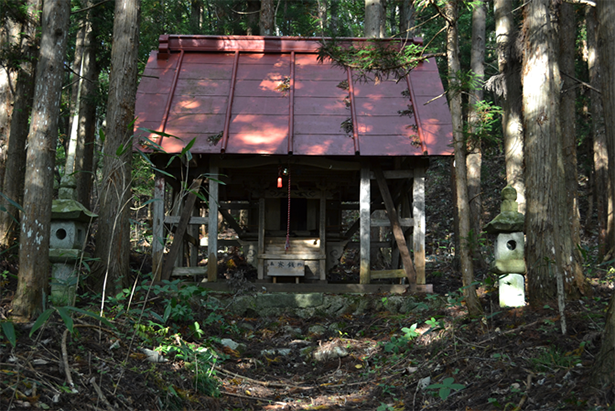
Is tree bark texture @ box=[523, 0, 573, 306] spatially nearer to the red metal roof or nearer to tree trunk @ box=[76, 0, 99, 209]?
the red metal roof

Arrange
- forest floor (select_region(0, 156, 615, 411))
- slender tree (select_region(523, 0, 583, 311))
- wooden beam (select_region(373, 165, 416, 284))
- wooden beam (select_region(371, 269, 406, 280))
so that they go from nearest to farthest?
forest floor (select_region(0, 156, 615, 411)) < slender tree (select_region(523, 0, 583, 311)) < wooden beam (select_region(373, 165, 416, 284)) < wooden beam (select_region(371, 269, 406, 280))

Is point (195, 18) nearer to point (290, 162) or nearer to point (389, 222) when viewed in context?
point (290, 162)

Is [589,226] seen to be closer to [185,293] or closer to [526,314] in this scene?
[526,314]

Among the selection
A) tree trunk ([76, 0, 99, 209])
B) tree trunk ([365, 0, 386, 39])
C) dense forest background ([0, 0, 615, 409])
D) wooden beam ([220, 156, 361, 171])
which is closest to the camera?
dense forest background ([0, 0, 615, 409])

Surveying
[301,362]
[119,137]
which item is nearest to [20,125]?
[119,137]

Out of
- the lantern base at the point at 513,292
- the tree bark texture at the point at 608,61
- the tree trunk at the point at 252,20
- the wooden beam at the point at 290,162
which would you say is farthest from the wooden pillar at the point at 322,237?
the tree trunk at the point at 252,20

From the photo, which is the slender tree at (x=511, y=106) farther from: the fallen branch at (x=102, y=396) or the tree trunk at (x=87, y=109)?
the tree trunk at (x=87, y=109)

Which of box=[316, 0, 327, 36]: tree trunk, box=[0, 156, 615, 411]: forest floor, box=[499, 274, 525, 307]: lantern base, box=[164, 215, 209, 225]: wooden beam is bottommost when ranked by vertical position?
box=[0, 156, 615, 411]: forest floor

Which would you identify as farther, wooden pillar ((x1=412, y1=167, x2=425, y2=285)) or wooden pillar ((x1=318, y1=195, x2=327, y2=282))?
wooden pillar ((x1=318, y1=195, x2=327, y2=282))

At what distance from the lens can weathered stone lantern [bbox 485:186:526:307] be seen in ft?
22.8

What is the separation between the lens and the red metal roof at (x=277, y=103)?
9.16 metres

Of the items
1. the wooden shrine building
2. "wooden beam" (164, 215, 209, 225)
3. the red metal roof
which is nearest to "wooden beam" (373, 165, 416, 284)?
the wooden shrine building

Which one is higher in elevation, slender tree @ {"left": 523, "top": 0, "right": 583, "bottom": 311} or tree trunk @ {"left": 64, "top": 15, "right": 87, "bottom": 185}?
tree trunk @ {"left": 64, "top": 15, "right": 87, "bottom": 185}

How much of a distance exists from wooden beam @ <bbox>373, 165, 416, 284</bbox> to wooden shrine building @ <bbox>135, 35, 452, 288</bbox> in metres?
0.02
